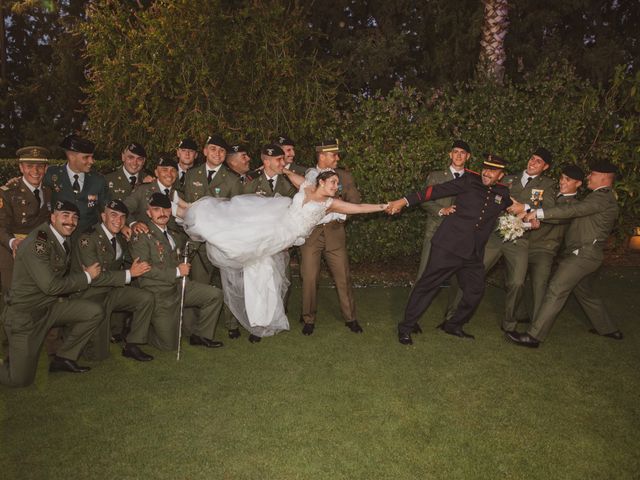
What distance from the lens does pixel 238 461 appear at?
3.79 meters

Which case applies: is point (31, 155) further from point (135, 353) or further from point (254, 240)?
point (254, 240)

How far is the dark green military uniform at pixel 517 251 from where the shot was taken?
646 centimetres

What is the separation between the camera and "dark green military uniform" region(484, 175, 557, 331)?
6465mm

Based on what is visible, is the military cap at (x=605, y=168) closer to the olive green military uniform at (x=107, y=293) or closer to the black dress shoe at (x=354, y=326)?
the black dress shoe at (x=354, y=326)

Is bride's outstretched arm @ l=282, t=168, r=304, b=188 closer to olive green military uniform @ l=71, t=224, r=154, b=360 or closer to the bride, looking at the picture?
the bride

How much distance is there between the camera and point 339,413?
4480mm

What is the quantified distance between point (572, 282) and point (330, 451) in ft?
12.5

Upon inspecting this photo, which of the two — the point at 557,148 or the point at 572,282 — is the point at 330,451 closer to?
the point at 572,282

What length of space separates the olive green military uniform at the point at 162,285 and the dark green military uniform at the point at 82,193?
1080 millimetres

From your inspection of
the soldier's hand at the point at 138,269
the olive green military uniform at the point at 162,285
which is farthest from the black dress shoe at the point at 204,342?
the soldier's hand at the point at 138,269

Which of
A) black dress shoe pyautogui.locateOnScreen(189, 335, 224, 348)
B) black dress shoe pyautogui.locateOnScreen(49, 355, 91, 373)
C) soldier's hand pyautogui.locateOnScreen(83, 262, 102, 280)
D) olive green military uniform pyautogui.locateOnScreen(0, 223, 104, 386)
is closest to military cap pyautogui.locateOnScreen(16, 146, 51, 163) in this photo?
olive green military uniform pyautogui.locateOnScreen(0, 223, 104, 386)

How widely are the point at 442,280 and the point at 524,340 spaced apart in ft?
4.12

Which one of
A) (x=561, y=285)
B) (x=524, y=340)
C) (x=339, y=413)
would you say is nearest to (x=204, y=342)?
(x=339, y=413)

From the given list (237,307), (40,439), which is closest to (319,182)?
(237,307)
